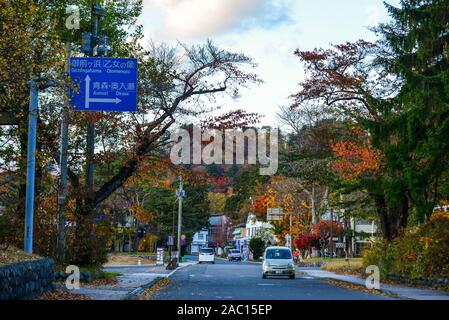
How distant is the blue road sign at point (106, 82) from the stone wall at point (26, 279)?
5748mm

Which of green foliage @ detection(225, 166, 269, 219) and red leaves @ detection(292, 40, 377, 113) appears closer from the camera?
red leaves @ detection(292, 40, 377, 113)

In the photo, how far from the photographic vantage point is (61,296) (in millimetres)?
20500

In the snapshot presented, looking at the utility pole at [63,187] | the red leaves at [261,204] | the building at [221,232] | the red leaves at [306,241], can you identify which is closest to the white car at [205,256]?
the red leaves at [261,204]

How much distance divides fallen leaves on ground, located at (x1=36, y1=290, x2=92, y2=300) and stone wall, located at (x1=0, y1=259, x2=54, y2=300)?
5.6 inches

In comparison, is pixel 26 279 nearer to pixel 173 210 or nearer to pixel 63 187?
pixel 63 187

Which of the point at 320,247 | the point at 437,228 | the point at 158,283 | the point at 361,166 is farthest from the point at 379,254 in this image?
the point at 320,247

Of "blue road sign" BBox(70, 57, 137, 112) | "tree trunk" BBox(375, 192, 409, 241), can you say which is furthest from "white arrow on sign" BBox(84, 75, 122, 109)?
"tree trunk" BBox(375, 192, 409, 241)

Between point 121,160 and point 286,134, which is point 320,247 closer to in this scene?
point 286,134

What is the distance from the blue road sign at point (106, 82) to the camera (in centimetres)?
2480

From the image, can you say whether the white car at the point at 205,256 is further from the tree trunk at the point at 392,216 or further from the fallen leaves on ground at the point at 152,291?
the fallen leaves on ground at the point at 152,291

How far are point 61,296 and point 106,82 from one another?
744 centimetres

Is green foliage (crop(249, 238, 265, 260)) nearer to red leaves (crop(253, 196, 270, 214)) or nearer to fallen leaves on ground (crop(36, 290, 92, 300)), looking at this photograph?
red leaves (crop(253, 196, 270, 214))

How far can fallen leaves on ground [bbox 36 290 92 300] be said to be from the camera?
19500 mm
